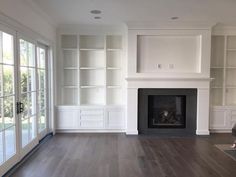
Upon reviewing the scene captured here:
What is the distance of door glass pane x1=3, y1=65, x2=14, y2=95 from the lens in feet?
10.2

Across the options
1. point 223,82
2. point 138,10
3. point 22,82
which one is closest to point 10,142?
point 22,82

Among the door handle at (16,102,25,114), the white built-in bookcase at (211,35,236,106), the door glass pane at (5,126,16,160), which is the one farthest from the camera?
the white built-in bookcase at (211,35,236,106)

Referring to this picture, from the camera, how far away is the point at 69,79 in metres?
5.83

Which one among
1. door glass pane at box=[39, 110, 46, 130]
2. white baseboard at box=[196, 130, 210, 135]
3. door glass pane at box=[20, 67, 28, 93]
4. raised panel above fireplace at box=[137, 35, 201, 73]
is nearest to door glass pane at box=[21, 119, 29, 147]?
door glass pane at box=[20, 67, 28, 93]

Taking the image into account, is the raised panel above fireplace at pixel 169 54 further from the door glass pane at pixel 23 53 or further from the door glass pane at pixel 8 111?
the door glass pane at pixel 8 111

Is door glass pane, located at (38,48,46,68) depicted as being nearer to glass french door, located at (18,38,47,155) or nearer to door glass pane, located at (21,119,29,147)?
glass french door, located at (18,38,47,155)

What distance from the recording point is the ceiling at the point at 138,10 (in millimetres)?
3801

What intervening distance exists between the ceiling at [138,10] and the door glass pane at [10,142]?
7.13ft

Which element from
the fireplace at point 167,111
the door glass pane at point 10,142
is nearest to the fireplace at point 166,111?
the fireplace at point 167,111

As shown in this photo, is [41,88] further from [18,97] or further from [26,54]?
[18,97]

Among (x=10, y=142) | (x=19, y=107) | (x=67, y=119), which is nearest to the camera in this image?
(x=10, y=142)

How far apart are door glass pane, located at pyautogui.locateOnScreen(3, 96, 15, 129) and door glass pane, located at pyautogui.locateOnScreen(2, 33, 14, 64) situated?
1.81ft

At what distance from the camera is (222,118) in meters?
5.61

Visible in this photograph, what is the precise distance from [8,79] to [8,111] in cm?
47
